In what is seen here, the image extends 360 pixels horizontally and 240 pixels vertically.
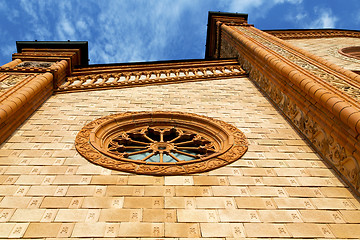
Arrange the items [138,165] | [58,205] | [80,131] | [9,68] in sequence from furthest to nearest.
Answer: [9,68] → [80,131] → [138,165] → [58,205]

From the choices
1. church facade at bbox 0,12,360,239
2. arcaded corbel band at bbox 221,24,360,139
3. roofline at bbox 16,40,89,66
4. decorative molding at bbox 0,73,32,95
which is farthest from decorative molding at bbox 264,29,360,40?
decorative molding at bbox 0,73,32,95

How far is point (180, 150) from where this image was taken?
625 cm

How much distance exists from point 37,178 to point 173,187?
2.11m

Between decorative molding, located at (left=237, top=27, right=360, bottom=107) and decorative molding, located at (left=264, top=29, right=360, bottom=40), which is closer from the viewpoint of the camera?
decorative molding, located at (left=237, top=27, right=360, bottom=107)

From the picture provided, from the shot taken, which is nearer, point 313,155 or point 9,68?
point 313,155

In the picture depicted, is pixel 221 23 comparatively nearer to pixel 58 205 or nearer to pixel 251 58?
pixel 251 58

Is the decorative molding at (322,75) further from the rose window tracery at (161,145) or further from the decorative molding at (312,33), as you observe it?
the decorative molding at (312,33)

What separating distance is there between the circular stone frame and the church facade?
24mm

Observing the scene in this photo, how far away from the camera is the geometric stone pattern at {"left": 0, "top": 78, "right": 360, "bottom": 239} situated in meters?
3.85

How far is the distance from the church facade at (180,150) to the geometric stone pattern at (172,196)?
0.06 feet

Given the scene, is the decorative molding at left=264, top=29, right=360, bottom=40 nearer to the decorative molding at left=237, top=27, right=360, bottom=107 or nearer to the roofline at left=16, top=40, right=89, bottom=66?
the decorative molding at left=237, top=27, right=360, bottom=107

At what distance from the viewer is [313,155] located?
18.6 ft

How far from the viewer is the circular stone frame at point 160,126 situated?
5055 mm

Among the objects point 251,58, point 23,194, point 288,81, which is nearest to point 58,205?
point 23,194
